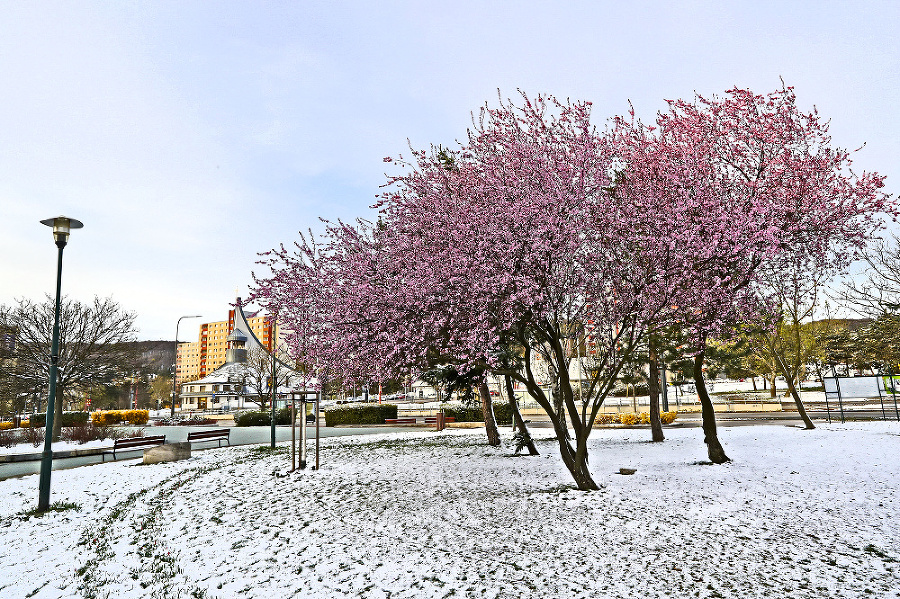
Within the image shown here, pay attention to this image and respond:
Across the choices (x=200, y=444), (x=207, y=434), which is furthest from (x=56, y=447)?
(x=207, y=434)

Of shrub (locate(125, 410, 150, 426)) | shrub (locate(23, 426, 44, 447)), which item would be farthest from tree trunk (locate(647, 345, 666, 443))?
shrub (locate(125, 410, 150, 426))

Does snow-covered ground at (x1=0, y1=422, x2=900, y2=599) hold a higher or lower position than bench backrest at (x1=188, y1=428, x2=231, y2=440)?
lower

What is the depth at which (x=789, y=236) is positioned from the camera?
11445mm

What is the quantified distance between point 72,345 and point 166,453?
1632cm

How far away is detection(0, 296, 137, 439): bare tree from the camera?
2686 centimetres

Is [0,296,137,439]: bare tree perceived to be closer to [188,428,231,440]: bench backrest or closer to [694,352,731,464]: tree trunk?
[188,428,231,440]: bench backrest

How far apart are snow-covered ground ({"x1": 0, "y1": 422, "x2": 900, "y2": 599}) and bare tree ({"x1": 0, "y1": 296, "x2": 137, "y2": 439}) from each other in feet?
53.0

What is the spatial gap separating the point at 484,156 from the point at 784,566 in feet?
28.2

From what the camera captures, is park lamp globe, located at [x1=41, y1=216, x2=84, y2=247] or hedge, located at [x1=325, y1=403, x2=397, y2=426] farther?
hedge, located at [x1=325, y1=403, x2=397, y2=426]

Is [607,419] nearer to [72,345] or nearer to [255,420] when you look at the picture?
[255,420]

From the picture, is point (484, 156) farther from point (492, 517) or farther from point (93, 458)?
point (93, 458)

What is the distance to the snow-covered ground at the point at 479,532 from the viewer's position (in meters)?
5.82

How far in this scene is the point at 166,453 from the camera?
54.5 feet

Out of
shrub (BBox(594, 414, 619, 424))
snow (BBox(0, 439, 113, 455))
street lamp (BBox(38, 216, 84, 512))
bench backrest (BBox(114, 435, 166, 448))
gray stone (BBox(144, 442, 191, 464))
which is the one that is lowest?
shrub (BBox(594, 414, 619, 424))
